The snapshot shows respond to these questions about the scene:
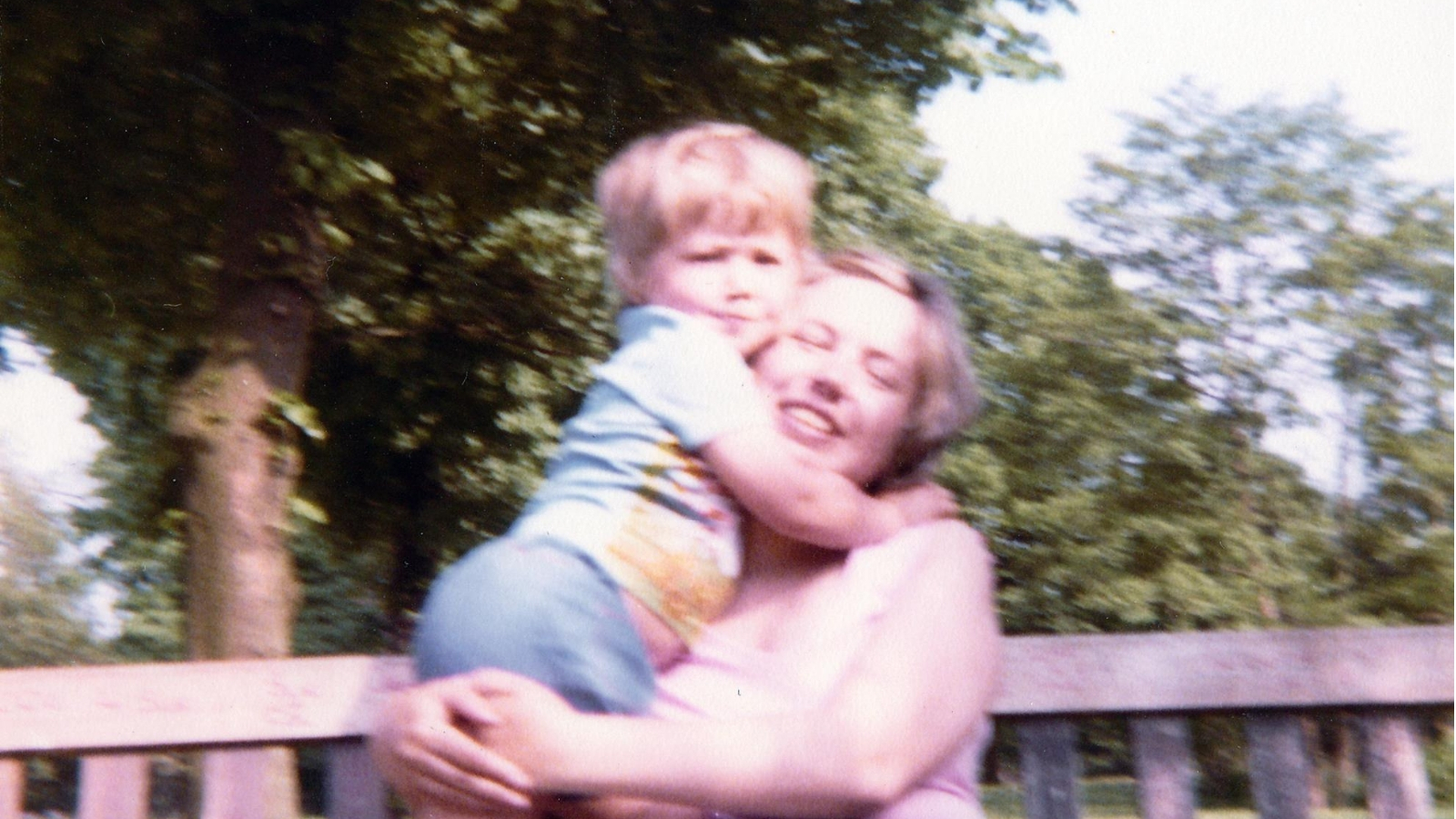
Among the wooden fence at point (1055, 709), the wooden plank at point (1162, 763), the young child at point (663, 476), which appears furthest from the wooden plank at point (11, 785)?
the wooden plank at point (1162, 763)

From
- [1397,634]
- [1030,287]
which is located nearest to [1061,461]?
[1030,287]

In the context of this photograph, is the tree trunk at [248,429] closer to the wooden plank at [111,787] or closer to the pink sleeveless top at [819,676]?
the wooden plank at [111,787]

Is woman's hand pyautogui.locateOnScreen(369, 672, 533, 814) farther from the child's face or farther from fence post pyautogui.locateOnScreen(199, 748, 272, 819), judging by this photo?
fence post pyautogui.locateOnScreen(199, 748, 272, 819)

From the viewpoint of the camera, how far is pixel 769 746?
1.26 m

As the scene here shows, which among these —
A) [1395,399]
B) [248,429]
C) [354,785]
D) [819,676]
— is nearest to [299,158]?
[248,429]

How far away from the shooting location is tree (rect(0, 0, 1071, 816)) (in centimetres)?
539

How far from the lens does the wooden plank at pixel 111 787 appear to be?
209 cm

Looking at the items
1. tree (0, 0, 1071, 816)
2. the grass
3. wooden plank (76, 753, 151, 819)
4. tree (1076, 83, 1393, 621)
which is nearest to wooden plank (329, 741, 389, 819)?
wooden plank (76, 753, 151, 819)

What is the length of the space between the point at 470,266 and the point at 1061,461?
8.38 m

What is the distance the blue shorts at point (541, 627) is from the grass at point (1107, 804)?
15.0 ft

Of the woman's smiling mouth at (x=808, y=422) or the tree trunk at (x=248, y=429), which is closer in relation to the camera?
the woman's smiling mouth at (x=808, y=422)

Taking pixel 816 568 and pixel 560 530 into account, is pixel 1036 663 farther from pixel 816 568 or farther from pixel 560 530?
pixel 560 530

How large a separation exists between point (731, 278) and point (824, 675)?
0.55 m

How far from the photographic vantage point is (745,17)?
559cm
